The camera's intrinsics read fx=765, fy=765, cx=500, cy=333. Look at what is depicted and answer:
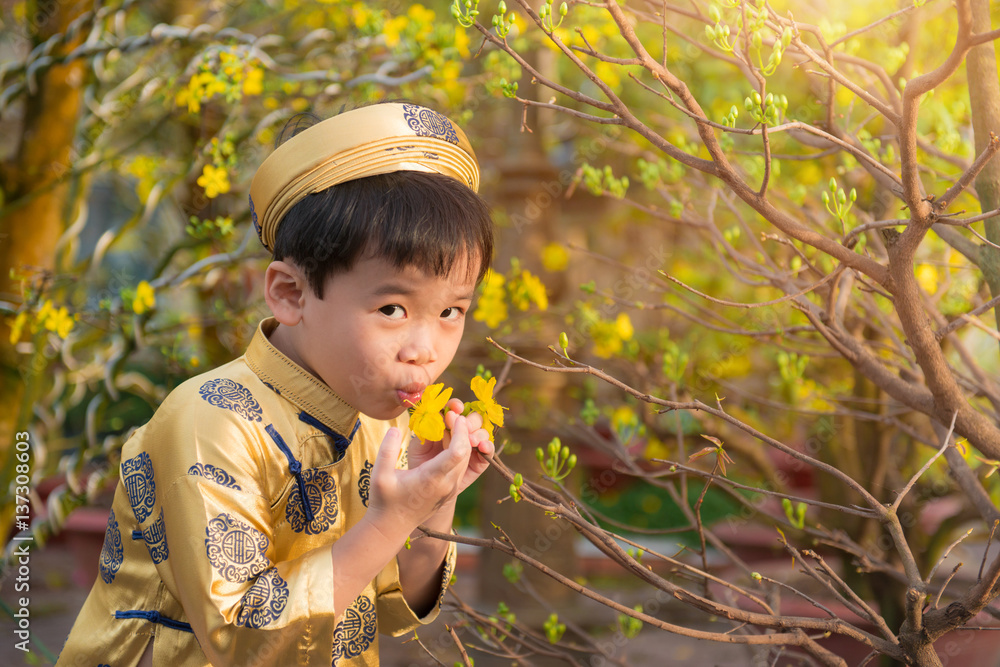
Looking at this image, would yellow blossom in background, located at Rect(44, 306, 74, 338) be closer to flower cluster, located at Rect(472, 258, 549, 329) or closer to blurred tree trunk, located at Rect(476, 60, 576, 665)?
flower cluster, located at Rect(472, 258, 549, 329)

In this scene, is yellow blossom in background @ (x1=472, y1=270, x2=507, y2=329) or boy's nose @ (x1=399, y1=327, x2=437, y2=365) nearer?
boy's nose @ (x1=399, y1=327, x2=437, y2=365)

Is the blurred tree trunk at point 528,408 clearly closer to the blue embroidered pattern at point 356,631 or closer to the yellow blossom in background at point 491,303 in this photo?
the yellow blossom in background at point 491,303

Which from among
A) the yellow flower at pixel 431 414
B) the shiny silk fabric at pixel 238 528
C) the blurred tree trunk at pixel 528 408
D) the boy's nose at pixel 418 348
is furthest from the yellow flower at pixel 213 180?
the blurred tree trunk at pixel 528 408

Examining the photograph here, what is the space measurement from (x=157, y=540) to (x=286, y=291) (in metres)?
0.44

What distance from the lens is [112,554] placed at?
129 cm

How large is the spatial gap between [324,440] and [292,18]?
2901mm

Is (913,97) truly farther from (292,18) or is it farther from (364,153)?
(292,18)

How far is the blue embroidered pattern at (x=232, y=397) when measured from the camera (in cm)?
121

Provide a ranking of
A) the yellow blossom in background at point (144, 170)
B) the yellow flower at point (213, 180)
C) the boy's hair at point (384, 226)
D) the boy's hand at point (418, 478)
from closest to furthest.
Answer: the boy's hand at point (418, 478) → the boy's hair at point (384, 226) → the yellow flower at point (213, 180) → the yellow blossom in background at point (144, 170)

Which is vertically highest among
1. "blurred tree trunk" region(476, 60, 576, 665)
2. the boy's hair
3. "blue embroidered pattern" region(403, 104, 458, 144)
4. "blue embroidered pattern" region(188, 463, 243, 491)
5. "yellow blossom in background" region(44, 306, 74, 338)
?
"blue embroidered pattern" region(403, 104, 458, 144)

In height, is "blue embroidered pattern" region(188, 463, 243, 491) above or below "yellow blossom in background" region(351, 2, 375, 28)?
below

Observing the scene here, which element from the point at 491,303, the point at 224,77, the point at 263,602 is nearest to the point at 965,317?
the point at 263,602

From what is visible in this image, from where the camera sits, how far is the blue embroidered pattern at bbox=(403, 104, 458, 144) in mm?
1275

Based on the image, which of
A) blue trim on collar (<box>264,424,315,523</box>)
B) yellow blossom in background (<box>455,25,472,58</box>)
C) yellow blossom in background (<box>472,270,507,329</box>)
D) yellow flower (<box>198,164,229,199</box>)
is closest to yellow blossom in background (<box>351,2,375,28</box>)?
yellow blossom in background (<box>455,25,472,58</box>)
